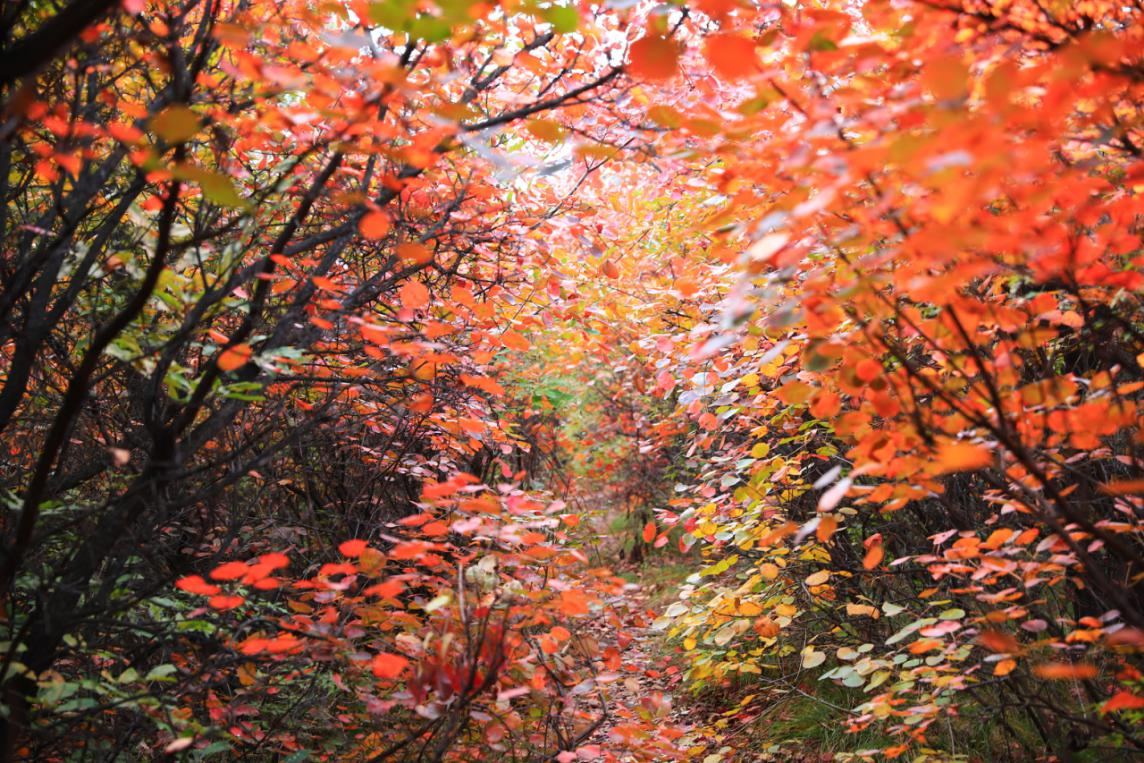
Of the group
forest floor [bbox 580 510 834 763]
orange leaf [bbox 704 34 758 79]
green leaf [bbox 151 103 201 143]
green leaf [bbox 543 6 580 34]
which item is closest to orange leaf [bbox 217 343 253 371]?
green leaf [bbox 151 103 201 143]

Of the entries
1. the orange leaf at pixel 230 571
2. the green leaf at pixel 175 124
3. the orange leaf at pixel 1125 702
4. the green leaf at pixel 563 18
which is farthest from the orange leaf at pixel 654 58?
the orange leaf at pixel 1125 702

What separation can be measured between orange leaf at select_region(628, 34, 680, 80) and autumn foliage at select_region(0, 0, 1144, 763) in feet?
0.04

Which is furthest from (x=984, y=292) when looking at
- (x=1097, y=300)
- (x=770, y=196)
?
(x=770, y=196)

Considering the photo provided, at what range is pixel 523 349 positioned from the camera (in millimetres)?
3441

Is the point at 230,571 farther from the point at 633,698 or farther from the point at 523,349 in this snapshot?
the point at 633,698

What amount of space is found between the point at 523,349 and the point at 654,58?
6.68ft

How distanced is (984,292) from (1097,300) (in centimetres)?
80

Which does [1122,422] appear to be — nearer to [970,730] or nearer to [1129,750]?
[1129,750]

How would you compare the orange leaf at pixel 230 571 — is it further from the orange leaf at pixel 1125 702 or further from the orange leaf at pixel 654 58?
the orange leaf at pixel 1125 702

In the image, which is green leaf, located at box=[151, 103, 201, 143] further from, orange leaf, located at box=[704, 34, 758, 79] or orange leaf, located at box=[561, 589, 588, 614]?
orange leaf, located at box=[561, 589, 588, 614]

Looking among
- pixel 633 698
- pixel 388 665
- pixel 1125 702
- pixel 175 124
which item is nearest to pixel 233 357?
pixel 175 124

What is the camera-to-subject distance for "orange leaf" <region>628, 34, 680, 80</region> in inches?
59.7

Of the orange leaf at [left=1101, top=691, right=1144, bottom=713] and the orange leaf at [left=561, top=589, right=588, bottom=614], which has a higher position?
the orange leaf at [left=561, top=589, right=588, bottom=614]

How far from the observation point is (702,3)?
4.98ft
